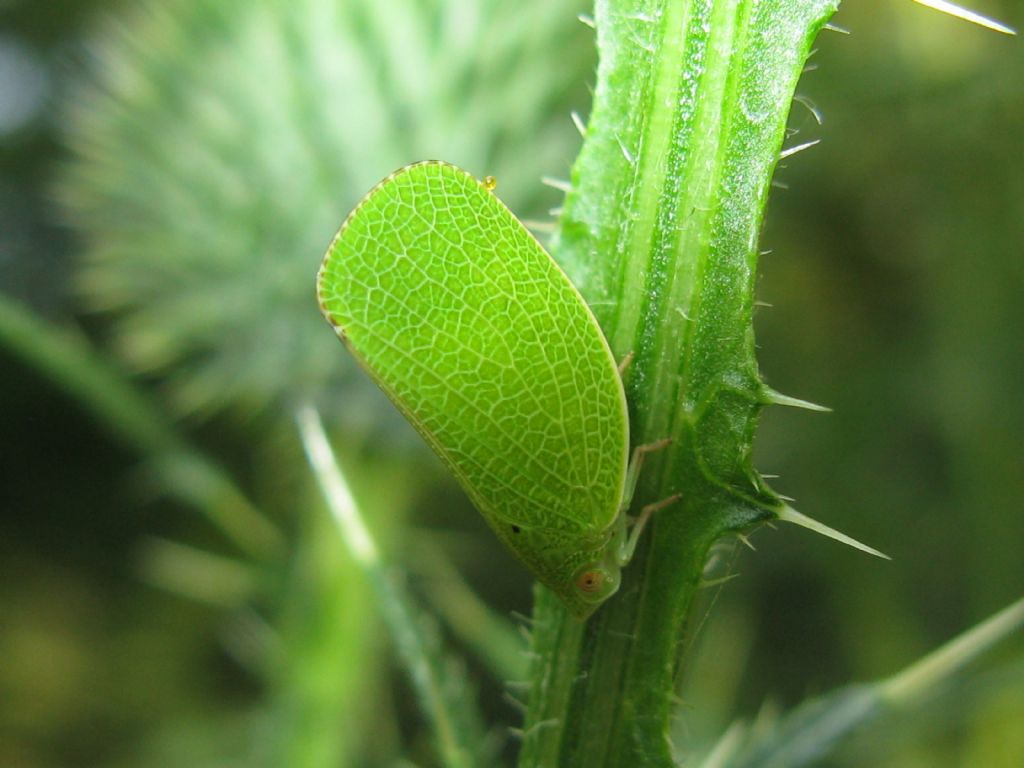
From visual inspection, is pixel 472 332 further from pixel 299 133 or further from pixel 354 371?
pixel 299 133

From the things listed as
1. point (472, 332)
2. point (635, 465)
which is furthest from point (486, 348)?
point (635, 465)

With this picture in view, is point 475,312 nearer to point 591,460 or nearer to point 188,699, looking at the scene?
point 591,460

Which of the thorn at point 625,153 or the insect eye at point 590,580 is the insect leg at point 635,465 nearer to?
the insect eye at point 590,580

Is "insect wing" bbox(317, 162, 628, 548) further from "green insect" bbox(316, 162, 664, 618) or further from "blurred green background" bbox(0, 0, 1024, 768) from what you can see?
"blurred green background" bbox(0, 0, 1024, 768)

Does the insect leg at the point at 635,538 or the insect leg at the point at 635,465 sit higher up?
the insect leg at the point at 635,465

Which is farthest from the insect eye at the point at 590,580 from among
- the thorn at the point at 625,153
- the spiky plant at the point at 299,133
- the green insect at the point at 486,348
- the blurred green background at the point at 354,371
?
the spiky plant at the point at 299,133
